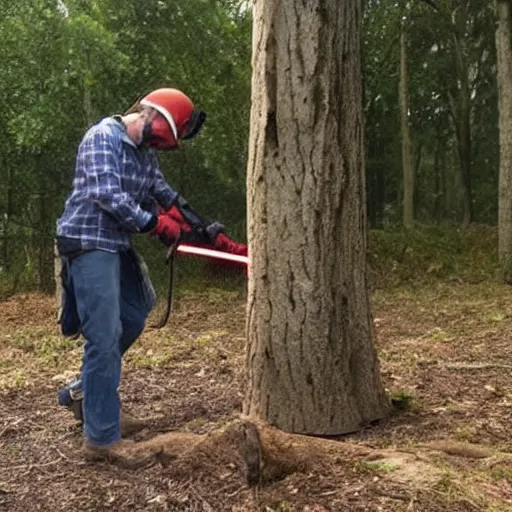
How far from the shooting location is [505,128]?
13125 mm

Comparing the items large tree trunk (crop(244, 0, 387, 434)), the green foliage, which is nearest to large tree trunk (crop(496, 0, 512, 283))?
the green foliage

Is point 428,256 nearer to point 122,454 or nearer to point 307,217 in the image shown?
point 307,217

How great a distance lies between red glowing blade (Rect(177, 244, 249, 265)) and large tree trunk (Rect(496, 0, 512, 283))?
9.81 meters

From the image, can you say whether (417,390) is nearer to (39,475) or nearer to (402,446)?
(402,446)

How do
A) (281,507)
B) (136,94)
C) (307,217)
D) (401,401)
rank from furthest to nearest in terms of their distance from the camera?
(136,94) < (401,401) < (307,217) < (281,507)

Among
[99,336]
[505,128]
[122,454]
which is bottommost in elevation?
[122,454]

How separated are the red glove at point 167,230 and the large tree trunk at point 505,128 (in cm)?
1017

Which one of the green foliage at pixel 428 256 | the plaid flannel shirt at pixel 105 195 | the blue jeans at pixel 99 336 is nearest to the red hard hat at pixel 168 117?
the plaid flannel shirt at pixel 105 195

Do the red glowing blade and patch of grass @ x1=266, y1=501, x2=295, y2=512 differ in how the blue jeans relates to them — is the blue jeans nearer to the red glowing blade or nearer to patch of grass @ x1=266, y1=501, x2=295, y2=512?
the red glowing blade

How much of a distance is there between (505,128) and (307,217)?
9.89 metres

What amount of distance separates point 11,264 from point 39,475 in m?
11.1

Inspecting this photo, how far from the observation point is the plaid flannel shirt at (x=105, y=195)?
4039 mm

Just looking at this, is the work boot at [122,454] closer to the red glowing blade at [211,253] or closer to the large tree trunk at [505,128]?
the red glowing blade at [211,253]

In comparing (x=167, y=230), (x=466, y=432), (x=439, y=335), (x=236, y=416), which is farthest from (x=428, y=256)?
(x=167, y=230)
